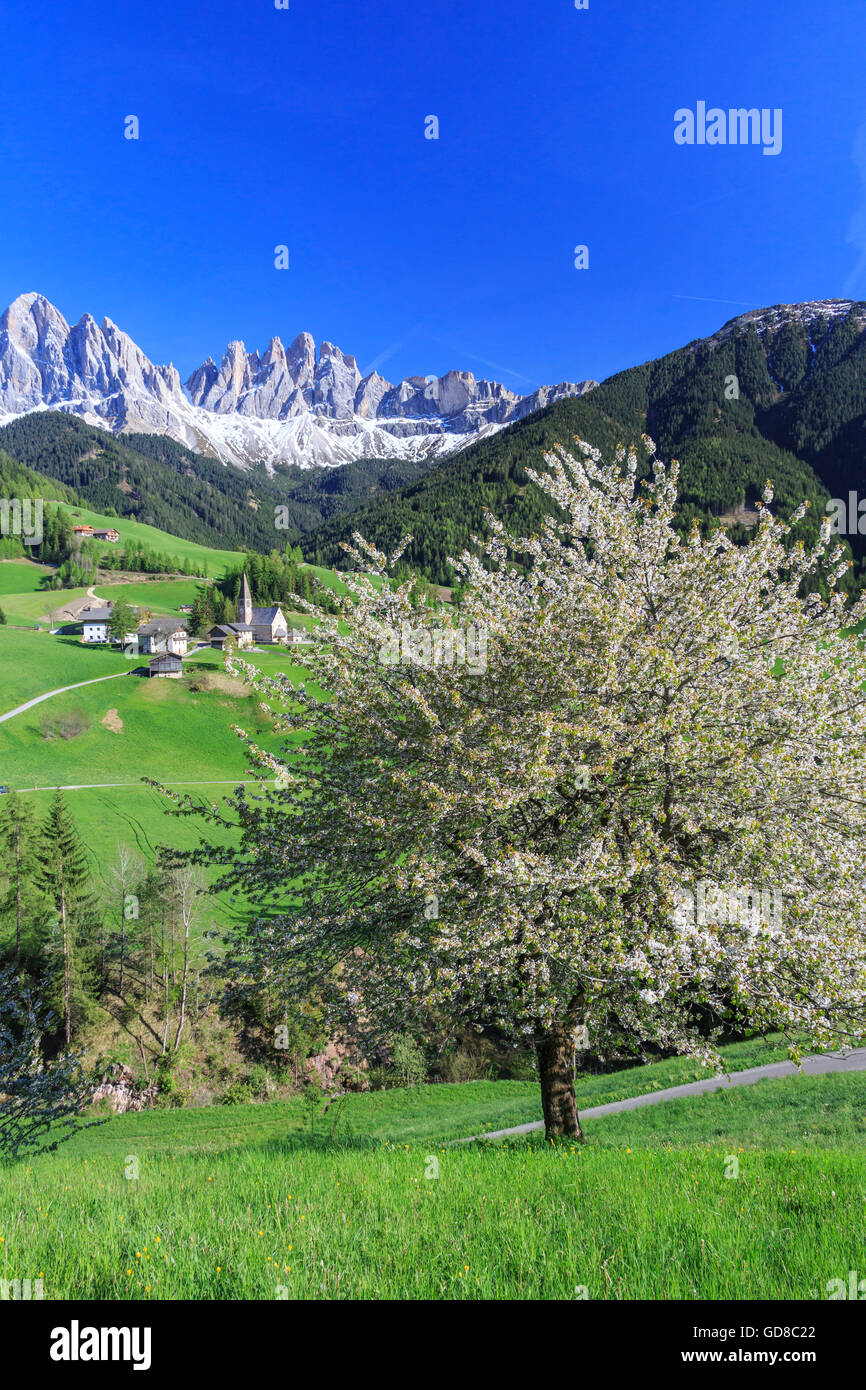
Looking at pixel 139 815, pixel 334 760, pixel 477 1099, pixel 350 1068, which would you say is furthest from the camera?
pixel 139 815

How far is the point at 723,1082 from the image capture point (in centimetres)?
2264

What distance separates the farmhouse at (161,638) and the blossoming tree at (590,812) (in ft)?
398

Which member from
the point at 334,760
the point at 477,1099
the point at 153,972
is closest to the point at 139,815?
the point at 153,972

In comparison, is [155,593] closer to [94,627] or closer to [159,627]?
[94,627]

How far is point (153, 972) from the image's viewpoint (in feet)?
151

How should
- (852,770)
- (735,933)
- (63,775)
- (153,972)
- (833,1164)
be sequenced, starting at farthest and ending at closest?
(63,775)
(153,972)
(852,770)
(735,933)
(833,1164)

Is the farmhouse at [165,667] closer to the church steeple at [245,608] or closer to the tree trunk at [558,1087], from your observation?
the church steeple at [245,608]

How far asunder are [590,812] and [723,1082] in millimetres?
20025

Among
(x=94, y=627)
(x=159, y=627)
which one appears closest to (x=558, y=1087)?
(x=159, y=627)

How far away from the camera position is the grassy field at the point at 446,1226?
13.1ft

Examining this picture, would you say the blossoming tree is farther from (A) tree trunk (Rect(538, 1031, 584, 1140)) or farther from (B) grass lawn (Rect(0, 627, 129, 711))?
(B) grass lawn (Rect(0, 627, 129, 711))

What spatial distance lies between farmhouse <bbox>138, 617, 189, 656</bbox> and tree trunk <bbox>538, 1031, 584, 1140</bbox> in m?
122
